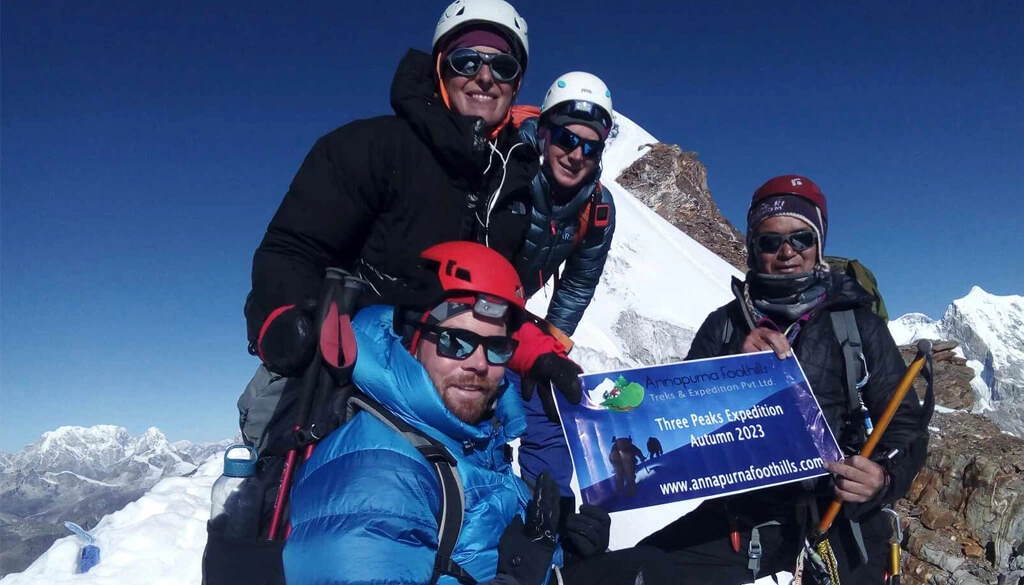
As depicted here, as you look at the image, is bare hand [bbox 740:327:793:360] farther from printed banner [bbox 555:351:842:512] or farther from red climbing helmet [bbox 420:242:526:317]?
red climbing helmet [bbox 420:242:526:317]

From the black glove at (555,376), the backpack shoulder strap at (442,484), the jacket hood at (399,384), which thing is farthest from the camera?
the black glove at (555,376)

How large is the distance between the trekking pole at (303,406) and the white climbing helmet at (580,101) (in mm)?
2698

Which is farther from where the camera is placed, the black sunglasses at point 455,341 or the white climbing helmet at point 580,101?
the white climbing helmet at point 580,101

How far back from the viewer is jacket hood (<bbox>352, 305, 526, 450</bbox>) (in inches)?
101

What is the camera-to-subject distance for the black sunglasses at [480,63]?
362 centimetres

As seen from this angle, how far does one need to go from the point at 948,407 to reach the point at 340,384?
17.4 meters

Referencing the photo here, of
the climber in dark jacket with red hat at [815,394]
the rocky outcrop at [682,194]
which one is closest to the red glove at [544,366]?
the climber in dark jacket with red hat at [815,394]

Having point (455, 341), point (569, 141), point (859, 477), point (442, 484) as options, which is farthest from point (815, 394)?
point (442, 484)

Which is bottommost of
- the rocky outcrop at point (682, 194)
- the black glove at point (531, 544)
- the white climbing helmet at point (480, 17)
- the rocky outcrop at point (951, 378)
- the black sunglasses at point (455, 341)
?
the black glove at point (531, 544)

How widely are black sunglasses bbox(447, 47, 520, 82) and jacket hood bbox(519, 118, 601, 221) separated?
0.37m

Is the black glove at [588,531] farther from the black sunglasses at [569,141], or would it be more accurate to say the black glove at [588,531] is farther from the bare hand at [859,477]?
the black sunglasses at [569,141]

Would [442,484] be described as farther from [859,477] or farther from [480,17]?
[480,17]

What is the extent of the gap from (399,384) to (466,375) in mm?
405

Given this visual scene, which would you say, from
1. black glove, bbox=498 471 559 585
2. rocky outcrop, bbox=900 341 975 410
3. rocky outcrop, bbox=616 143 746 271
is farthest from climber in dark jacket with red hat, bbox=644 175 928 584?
rocky outcrop, bbox=616 143 746 271
